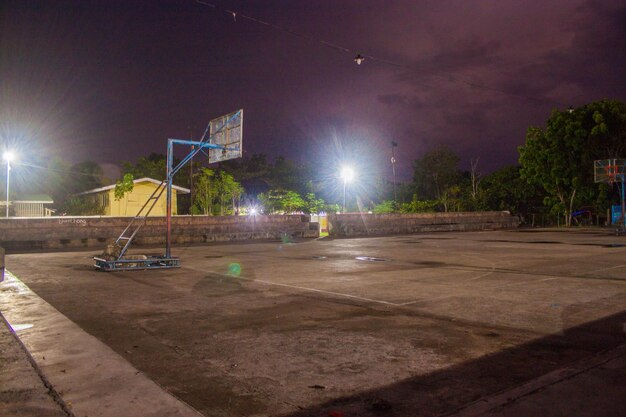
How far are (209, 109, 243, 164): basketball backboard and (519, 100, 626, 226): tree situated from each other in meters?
37.4

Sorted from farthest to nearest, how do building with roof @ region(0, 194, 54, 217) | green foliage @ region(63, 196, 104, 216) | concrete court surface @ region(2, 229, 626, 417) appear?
building with roof @ region(0, 194, 54, 217) → green foliage @ region(63, 196, 104, 216) → concrete court surface @ region(2, 229, 626, 417)

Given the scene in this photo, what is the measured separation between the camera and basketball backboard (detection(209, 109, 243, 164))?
15227 millimetres

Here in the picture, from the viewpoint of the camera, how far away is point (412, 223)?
37000 millimetres

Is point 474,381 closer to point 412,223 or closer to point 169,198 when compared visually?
point 169,198

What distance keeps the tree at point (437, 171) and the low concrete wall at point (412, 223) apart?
1810 centimetres

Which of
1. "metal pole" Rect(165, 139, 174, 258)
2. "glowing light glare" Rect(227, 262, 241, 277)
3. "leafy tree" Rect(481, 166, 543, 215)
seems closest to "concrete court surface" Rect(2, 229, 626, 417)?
"glowing light glare" Rect(227, 262, 241, 277)

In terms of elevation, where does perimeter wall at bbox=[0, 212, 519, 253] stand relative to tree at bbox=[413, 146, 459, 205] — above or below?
below

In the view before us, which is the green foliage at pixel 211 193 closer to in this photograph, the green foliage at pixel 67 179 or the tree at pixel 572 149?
the green foliage at pixel 67 179

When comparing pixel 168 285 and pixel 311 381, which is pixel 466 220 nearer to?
pixel 168 285

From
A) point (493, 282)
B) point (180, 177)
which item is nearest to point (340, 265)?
point (493, 282)

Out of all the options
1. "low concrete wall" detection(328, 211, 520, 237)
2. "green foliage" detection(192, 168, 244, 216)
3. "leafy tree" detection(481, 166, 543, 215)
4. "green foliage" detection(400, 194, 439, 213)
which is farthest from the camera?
"leafy tree" detection(481, 166, 543, 215)

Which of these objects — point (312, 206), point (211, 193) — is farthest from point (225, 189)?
point (312, 206)

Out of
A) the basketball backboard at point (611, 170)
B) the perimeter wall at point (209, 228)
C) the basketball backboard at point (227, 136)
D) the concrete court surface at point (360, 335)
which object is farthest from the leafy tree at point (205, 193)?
the concrete court surface at point (360, 335)

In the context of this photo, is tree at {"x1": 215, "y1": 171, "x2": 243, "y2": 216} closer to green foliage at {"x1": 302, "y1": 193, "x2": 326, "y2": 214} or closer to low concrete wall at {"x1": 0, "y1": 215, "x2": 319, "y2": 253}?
green foliage at {"x1": 302, "y1": 193, "x2": 326, "y2": 214}
